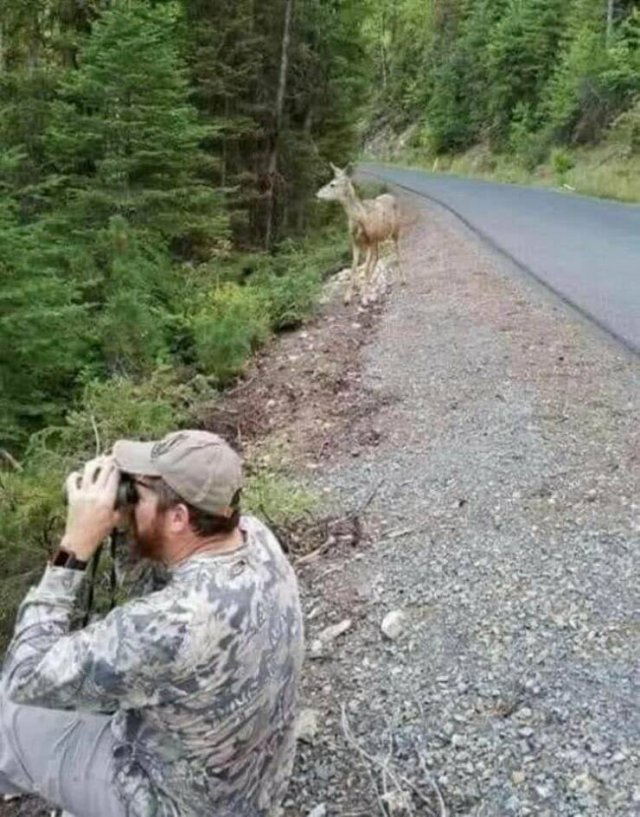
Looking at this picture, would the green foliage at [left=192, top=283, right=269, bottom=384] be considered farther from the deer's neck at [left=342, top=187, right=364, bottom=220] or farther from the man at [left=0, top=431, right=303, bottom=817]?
the man at [left=0, top=431, right=303, bottom=817]

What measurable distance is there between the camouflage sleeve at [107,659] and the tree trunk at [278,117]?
50.8 ft

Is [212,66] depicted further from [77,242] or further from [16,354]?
[16,354]

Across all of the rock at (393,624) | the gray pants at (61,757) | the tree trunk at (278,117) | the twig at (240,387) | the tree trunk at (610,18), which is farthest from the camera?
the tree trunk at (610,18)

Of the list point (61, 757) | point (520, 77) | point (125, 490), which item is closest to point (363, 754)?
point (61, 757)

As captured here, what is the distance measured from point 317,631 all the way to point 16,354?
17.1ft

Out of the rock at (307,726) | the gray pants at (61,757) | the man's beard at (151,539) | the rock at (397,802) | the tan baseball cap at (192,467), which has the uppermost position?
the tan baseball cap at (192,467)

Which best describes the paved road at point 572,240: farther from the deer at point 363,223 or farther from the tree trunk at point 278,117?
the tree trunk at point 278,117

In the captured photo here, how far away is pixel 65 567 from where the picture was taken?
8.25 ft

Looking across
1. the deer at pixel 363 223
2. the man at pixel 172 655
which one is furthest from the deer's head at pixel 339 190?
the man at pixel 172 655

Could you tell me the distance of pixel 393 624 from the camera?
427 centimetres

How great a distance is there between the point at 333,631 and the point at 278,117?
48.0ft

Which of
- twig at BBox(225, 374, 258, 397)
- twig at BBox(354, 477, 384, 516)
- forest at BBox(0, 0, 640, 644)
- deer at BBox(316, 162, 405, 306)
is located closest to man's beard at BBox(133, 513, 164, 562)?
forest at BBox(0, 0, 640, 644)

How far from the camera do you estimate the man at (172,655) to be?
91.4 inches

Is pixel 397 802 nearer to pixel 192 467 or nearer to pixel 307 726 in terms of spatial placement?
pixel 307 726
